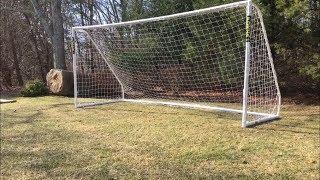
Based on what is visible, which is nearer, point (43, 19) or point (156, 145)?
point (156, 145)

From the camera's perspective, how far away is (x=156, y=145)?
494cm

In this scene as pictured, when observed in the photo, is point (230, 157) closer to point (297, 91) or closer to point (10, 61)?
point (297, 91)

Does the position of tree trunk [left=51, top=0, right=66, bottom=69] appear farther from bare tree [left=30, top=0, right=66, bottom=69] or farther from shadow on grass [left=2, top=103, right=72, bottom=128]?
shadow on grass [left=2, top=103, right=72, bottom=128]

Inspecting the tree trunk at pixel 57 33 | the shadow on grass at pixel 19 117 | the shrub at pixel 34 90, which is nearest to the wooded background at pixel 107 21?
the tree trunk at pixel 57 33

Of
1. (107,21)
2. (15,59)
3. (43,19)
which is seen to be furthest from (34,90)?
(107,21)

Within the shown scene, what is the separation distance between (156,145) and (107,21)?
1191cm

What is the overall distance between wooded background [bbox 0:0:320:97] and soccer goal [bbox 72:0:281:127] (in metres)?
0.72

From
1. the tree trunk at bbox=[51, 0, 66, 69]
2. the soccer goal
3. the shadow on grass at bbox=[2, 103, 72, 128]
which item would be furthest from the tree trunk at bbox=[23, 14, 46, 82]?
the shadow on grass at bbox=[2, 103, 72, 128]

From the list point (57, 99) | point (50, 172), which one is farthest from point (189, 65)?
point (50, 172)

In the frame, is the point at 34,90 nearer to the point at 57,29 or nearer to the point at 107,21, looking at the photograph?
the point at 57,29

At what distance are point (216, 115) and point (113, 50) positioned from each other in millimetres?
3025

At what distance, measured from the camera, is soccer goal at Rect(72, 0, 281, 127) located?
7.61 metres

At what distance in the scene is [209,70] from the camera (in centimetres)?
845

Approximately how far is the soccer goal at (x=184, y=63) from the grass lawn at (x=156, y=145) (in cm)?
78
